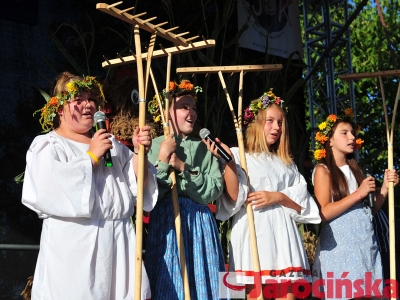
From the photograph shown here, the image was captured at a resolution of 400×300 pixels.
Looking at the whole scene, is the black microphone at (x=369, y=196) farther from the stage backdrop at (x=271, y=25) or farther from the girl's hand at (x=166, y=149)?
the stage backdrop at (x=271, y=25)

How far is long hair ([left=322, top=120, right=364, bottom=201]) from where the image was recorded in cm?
435

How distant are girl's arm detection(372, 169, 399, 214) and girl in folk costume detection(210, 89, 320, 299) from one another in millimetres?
504

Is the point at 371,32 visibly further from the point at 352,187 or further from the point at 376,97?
the point at 352,187

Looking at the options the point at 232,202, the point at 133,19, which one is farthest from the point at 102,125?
the point at 232,202

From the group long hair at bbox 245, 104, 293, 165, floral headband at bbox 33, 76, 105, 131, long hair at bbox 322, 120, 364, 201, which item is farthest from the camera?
long hair at bbox 322, 120, 364, 201

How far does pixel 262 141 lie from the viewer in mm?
4227

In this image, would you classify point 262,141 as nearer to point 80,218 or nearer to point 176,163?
point 176,163

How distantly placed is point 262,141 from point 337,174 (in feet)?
1.74

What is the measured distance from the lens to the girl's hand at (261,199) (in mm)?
3955

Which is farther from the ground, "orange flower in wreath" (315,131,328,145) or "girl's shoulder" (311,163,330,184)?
"orange flower in wreath" (315,131,328,145)

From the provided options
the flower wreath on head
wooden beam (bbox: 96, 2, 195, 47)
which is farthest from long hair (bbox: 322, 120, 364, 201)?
wooden beam (bbox: 96, 2, 195, 47)

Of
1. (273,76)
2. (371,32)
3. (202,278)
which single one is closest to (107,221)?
(202,278)

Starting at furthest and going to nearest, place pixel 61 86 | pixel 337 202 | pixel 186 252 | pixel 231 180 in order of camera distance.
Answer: pixel 337 202 → pixel 231 180 → pixel 186 252 → pixel 61 86

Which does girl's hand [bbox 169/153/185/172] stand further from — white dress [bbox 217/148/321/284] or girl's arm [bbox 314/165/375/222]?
girl's arm [bbox 314/165/375/222]
